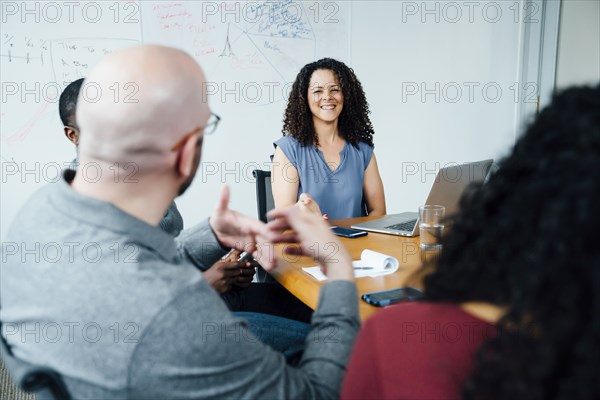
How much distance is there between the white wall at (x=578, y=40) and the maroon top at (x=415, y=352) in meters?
3.45

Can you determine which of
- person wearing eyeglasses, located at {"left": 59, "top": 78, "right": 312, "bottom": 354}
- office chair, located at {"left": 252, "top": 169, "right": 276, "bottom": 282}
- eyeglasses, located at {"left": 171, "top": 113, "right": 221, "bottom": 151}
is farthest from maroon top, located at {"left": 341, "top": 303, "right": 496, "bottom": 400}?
office chair, located at {"left": 252, "top": 169, "right": 276, "bottom": 282}

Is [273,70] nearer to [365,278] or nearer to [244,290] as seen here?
[244,290]

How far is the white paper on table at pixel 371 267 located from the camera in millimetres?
1281

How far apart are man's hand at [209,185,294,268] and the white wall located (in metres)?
3.09

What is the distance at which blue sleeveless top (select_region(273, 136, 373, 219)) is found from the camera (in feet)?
7.39

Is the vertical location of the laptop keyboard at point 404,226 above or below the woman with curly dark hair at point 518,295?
below

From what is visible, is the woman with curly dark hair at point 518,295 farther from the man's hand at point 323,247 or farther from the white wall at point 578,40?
the white wall at point 578,40

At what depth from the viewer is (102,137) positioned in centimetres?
79

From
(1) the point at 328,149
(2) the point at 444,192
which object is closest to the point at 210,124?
(2) the point at 444,192

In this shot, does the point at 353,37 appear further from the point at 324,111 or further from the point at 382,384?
the point at 382,384

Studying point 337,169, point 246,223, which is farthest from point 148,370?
point 337,169

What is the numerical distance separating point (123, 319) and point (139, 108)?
320 millimetres

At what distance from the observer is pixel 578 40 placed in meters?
3.52

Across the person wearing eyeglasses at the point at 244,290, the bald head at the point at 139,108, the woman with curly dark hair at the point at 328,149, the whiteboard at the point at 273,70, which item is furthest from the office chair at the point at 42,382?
the whiteboard at the point at 273,70
